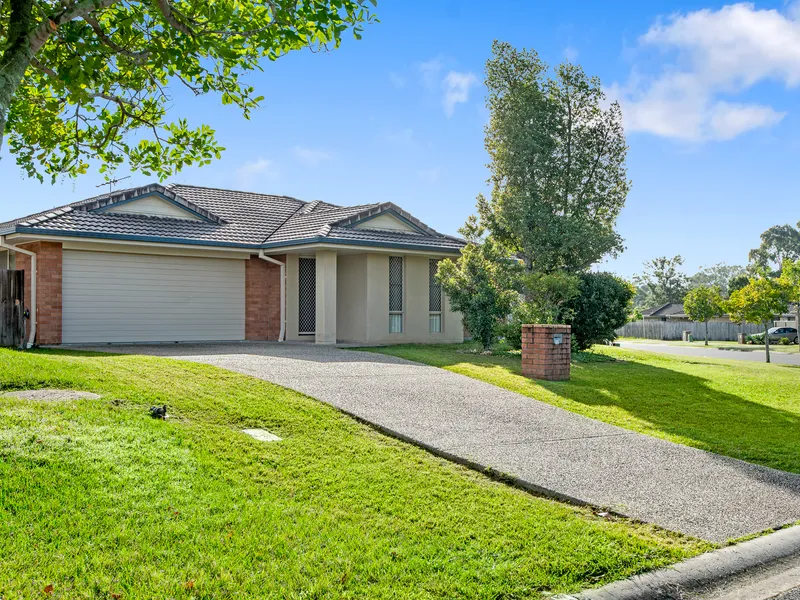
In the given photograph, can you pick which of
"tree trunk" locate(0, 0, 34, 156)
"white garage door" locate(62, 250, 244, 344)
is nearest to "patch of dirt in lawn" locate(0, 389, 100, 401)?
"tree trunk" locate(0, 0, 34, 156)

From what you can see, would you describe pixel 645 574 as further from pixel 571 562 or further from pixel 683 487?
pixel 683 487

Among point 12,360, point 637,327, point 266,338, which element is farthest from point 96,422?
point 637,327

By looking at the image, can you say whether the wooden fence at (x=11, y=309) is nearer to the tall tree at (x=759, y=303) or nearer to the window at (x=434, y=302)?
the window at (x=434, y=302)

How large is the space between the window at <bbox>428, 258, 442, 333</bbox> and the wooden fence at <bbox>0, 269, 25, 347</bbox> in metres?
10.8

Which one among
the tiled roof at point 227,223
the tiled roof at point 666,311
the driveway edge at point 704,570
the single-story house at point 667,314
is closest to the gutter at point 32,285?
the tiled roof at point 227,223

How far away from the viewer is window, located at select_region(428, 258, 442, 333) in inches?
827

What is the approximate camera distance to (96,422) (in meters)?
7.23

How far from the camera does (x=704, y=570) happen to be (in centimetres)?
491

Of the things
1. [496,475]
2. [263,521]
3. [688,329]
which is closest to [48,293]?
[496,475]

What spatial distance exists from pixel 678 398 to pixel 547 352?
2.52 m

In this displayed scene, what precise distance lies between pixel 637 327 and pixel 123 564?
60574 millimetres

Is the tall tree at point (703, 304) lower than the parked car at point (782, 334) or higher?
higher

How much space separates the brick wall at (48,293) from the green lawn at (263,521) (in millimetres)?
9264

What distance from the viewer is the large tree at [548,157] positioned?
20.7m
